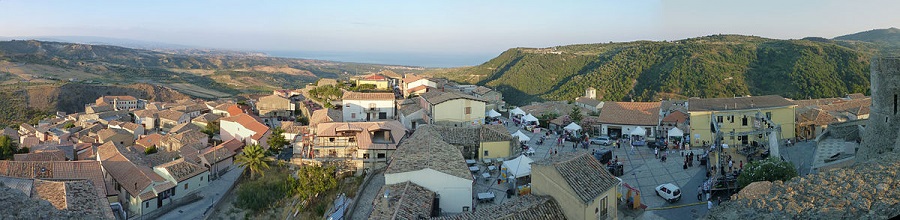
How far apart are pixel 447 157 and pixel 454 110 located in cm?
1051

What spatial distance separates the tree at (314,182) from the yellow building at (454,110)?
8.55 metres

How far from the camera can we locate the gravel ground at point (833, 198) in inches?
267

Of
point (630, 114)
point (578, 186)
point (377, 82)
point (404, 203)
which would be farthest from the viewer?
point (377, 82)

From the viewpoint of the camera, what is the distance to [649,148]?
2441 cm

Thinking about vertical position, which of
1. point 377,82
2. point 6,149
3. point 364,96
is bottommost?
point 6,149

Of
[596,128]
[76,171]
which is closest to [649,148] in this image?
[596,128]

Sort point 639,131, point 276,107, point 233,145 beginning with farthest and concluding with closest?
point 276,107 → point 233,145 → point 639,131

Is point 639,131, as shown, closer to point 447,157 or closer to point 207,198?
point 447,157

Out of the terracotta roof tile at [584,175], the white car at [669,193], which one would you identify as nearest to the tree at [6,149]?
the terracotta roof tile at [584,175]

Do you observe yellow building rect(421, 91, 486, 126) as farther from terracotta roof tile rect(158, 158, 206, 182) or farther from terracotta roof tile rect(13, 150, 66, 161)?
terracotta roof tile rect(13, 150, 66, 161)

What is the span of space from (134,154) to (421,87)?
1893 cm

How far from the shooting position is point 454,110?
28.3 metres

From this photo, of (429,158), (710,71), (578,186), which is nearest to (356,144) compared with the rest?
(429,158)

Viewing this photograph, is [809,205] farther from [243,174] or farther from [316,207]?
[243,174]
